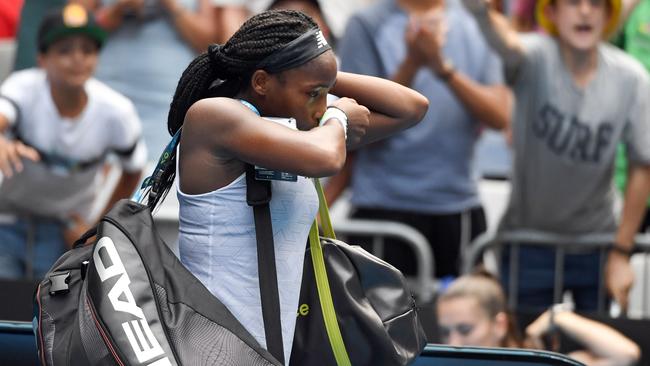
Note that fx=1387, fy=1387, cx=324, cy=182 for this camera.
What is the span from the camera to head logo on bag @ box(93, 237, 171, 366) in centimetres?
264

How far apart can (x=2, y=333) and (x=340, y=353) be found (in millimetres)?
849

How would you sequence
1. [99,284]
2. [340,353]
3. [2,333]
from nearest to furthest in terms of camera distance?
1. [99,284]
2. [340,353]
3. [2,333]

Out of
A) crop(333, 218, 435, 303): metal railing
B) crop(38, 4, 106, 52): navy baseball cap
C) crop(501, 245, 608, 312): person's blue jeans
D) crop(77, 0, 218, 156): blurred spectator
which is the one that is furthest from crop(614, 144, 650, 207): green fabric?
crop(38, 4, 106, 52): navy baseball cap

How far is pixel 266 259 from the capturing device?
2828 millimetres

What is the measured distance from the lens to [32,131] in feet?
18.2

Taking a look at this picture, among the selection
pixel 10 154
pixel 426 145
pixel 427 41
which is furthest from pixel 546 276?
pixel 10 154

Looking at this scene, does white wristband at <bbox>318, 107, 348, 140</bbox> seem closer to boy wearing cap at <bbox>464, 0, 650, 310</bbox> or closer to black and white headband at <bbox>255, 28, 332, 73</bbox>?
black and white headband at <bbox>255, 28, 332, 73</bbox>

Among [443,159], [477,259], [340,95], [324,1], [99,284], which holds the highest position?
[340,95]

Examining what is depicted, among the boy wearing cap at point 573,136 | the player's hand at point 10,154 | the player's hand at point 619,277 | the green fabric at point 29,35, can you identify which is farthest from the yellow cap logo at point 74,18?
the player's hand at point 619,277

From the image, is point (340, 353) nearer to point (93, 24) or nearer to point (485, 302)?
point (485, 302)

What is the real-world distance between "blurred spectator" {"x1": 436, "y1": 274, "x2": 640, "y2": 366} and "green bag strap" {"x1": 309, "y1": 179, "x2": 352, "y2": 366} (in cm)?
193

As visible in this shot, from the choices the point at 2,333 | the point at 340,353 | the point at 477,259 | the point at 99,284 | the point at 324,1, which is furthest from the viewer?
the point at 324,1

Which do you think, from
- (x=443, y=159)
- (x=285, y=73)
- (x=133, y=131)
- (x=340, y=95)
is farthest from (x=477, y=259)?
(x=285, y=73)

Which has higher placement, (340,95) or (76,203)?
(340,95)
